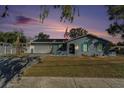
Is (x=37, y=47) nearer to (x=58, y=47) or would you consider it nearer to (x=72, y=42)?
(x=58, y=47)

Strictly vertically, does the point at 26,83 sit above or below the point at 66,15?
below

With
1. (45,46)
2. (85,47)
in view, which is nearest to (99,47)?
(85,47)

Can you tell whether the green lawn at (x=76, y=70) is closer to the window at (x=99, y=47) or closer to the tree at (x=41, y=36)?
the window at (x=99, y=47)

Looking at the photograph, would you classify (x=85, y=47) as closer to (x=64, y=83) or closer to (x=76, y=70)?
(x=76, y=70)

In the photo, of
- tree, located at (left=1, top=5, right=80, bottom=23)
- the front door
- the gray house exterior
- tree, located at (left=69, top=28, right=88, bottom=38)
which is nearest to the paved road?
tree, located at (left=1, top=5, right=80, bottom=23)

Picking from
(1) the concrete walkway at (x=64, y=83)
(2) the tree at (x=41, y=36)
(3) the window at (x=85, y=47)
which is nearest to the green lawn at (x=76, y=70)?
(1) the concrete walkway at (x=64, y=83)

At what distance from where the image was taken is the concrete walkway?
832 cm

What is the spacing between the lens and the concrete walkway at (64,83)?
27.3ft

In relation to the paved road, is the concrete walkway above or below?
below

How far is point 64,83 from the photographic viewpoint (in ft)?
28.7

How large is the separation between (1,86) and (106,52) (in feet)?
65.6

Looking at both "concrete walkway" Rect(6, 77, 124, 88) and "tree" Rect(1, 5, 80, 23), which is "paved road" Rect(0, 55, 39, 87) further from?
"tree" Rect(1, 5, 80, 23)
